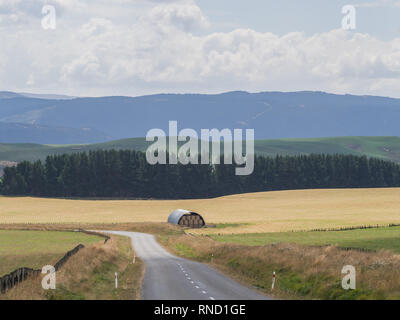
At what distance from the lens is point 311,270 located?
33781 mm

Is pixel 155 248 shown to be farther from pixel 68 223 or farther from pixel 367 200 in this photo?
pixel 367 200

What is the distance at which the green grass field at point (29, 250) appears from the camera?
4881 cm

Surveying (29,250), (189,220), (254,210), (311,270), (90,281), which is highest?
(311,270)

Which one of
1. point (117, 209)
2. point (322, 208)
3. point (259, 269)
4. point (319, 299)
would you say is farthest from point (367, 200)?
point (319, 299)

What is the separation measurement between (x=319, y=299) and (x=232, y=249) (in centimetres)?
2328

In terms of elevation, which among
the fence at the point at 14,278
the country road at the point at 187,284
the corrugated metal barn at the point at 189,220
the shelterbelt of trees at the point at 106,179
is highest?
the shelterbelt of trees at the point at 106,179

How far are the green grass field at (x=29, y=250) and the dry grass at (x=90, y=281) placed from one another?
14.6 feet

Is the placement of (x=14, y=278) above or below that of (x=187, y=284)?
above

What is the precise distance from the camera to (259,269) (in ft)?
132

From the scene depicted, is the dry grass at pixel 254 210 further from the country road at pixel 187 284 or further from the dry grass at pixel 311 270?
the dry grass at pixel 311 270

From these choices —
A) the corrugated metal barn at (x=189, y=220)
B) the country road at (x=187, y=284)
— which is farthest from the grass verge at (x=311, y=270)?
the corrugated metal barn at (x=189, y=220)

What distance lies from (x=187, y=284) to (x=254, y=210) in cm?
9799

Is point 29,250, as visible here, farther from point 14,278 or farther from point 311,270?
point 311,270

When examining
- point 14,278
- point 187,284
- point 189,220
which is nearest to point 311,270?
point 187,284
